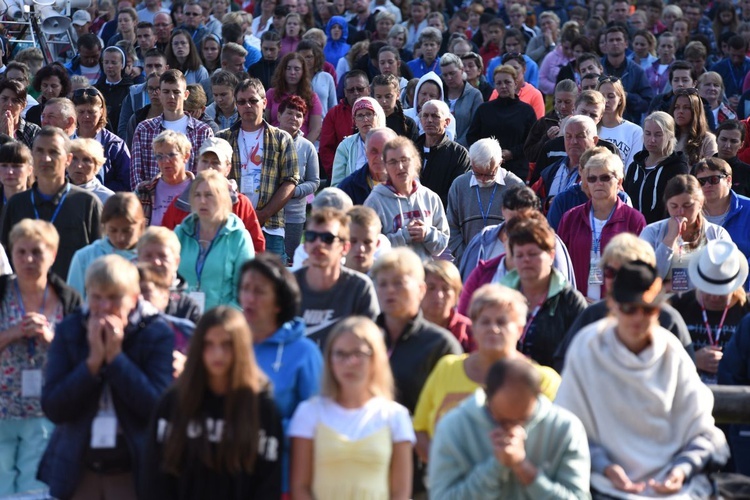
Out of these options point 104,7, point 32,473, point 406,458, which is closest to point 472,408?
point 406,458

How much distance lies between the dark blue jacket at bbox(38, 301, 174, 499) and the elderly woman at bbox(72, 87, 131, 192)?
506 centimetres

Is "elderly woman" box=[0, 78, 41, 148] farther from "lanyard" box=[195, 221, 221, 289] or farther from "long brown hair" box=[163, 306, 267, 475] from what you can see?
"long brown hair" box=[163, 306, 267, 475]

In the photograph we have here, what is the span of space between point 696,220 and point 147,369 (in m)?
4.10

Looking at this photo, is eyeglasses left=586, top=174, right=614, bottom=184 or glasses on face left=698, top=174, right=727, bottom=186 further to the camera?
glasses on face left=698, top=174, right=727, bottom=186

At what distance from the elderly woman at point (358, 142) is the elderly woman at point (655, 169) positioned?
2052mm

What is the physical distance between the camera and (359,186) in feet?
32.9

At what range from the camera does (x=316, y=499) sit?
5.46m

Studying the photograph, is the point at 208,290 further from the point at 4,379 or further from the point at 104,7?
the point at 104,7

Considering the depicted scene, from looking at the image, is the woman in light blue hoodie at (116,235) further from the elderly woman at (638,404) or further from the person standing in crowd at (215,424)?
the elderly woman at (638,404)

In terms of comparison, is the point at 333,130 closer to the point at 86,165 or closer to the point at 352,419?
the point at 86,165

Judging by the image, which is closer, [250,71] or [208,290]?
[208,290]

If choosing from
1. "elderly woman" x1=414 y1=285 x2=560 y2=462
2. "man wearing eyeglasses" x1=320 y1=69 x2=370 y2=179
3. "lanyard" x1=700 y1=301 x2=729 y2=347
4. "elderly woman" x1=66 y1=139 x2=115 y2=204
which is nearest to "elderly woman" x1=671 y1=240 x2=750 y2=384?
"lanyard" x1=700 y1=301 x2=729 y2=347

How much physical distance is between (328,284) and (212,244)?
1354 mm

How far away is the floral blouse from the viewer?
6551 mm
